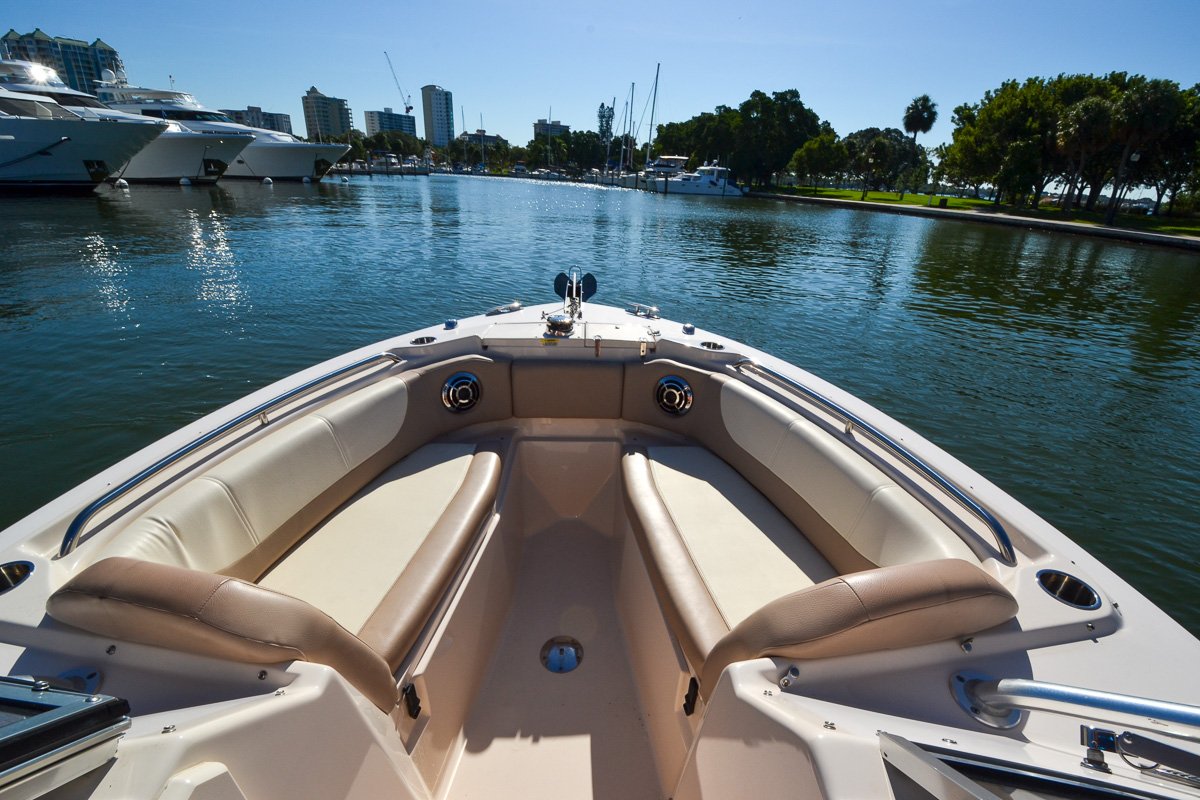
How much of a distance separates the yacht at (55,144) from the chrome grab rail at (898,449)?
1431 inches

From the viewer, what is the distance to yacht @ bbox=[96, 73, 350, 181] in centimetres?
3828

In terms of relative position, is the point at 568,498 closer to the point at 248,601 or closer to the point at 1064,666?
the point at 248,601

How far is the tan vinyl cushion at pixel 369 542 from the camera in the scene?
214 centimetres

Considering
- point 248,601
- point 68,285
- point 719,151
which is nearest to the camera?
point 248,601

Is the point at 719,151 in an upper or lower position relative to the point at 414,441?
upper

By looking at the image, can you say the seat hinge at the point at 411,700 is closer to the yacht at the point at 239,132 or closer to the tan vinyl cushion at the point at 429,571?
the tan vinyl cushion at the point at 429,571

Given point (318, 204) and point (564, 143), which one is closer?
point (318, 204)

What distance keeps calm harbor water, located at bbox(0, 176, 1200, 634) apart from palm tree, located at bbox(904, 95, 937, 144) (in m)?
41.6

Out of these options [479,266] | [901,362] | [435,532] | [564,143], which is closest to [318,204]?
[479,266]

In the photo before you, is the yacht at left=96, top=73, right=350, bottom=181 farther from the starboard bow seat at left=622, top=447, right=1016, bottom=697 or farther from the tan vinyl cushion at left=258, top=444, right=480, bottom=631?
the starboard bow seat at left=622, top=447, right=1016, bottom=697

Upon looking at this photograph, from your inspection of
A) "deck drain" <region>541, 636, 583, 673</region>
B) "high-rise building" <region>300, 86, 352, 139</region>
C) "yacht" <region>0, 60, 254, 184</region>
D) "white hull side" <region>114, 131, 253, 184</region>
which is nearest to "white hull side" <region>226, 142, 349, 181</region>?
"white hull side" <region>114, 131, 253, 184</region>

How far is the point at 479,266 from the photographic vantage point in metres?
15.6

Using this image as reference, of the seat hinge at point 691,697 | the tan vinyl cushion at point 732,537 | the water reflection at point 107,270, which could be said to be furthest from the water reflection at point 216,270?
the seat hinge at point 691,697

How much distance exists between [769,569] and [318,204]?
3573 cm
